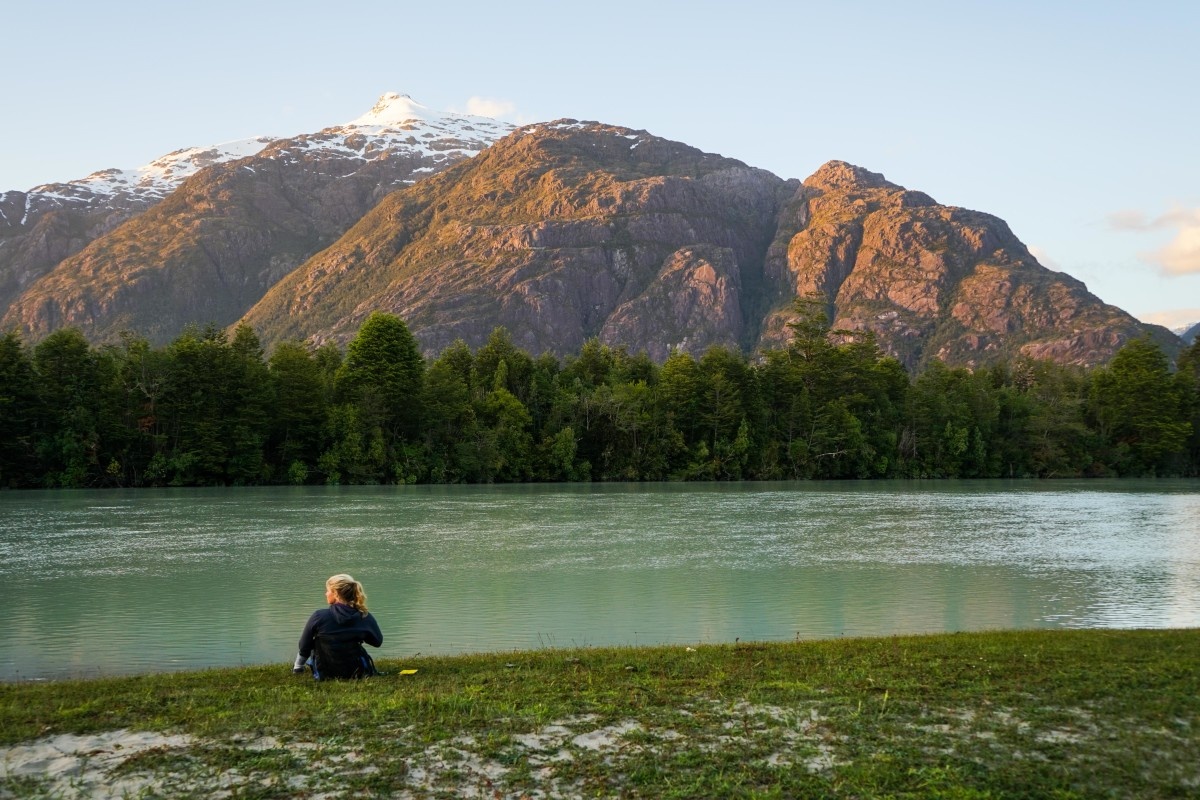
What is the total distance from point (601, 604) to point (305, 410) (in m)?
74.1

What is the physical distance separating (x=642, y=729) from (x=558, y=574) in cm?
1847

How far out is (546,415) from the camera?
10744 cm

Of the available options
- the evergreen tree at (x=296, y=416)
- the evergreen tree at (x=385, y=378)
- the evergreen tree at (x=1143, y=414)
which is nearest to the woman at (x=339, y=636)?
the evergreen tree at (x=296, y=416)

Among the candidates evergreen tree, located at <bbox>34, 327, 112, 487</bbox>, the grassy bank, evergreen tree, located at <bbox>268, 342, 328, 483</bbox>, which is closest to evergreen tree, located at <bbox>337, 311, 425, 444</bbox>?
evergreen tree, located at <bbox>268, 342, 328, 483</bbox>

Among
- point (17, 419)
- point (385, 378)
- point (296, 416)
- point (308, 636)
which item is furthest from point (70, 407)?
point (308, 636)

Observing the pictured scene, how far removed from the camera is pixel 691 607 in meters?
22.2

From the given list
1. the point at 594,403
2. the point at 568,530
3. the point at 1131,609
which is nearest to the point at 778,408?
the point at 594,403

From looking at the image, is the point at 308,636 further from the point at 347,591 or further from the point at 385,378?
the point at 385,378

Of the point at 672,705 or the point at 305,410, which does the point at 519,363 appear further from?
the point at 672,705

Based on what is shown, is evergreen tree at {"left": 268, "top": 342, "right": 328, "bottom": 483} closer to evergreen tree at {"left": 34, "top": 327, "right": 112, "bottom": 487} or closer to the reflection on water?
evergreen tree at {"left": 34, "top": 327, "right": 112, "bottom": 487}

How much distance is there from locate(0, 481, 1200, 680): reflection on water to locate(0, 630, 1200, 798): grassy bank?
16.3 feet

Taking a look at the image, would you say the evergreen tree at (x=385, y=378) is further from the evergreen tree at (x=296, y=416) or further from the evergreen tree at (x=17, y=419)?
the evergreen tree at (x=17, y=419)

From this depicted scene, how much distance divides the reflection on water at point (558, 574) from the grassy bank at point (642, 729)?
4.97 m

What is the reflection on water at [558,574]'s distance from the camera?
63.0 feet
